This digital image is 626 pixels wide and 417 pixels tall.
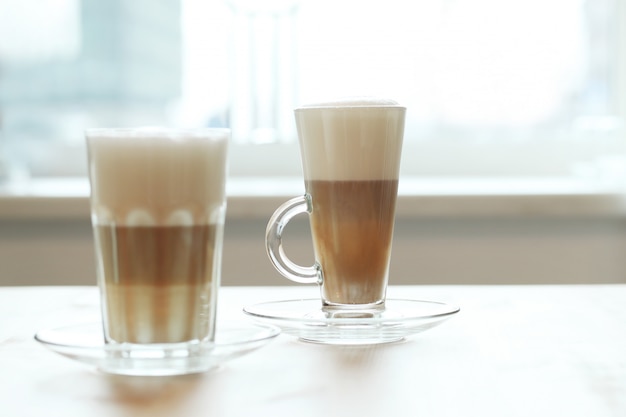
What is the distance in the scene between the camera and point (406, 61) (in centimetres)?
226

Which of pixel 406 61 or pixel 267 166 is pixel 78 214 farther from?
pixel 406 61

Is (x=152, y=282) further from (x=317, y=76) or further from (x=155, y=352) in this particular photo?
(x=317, y=76)

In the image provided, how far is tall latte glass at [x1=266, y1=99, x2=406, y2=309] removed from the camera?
0.76m

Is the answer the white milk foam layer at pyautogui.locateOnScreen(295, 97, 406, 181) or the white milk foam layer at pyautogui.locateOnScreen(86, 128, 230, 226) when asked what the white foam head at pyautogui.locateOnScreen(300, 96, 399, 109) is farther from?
the white milk foam layer at pyautogui.locateOnScreen(86, 128, 230, 226)

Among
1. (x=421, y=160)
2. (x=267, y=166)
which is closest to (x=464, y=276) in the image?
(x=421, y=160)

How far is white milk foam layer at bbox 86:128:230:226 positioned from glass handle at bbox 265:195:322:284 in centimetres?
16

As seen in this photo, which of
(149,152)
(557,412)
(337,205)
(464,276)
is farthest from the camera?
(464,276)

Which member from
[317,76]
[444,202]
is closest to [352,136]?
[444,202]

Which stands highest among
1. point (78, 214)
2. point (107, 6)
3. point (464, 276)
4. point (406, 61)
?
point (107, 6)

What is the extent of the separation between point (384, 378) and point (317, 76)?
1.71 m

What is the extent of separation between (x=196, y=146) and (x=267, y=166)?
1.66 m

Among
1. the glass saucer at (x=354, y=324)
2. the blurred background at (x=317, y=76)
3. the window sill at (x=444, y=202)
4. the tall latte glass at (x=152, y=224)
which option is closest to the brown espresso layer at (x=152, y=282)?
the tall latte glass at (x=152, y=224)

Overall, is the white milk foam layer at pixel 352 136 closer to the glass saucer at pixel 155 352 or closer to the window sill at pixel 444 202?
the glass saucer at pixel 155 352

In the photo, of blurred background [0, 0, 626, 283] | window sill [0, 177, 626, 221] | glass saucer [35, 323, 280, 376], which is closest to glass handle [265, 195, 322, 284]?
glass saucer [35, 323, 280, 376]
